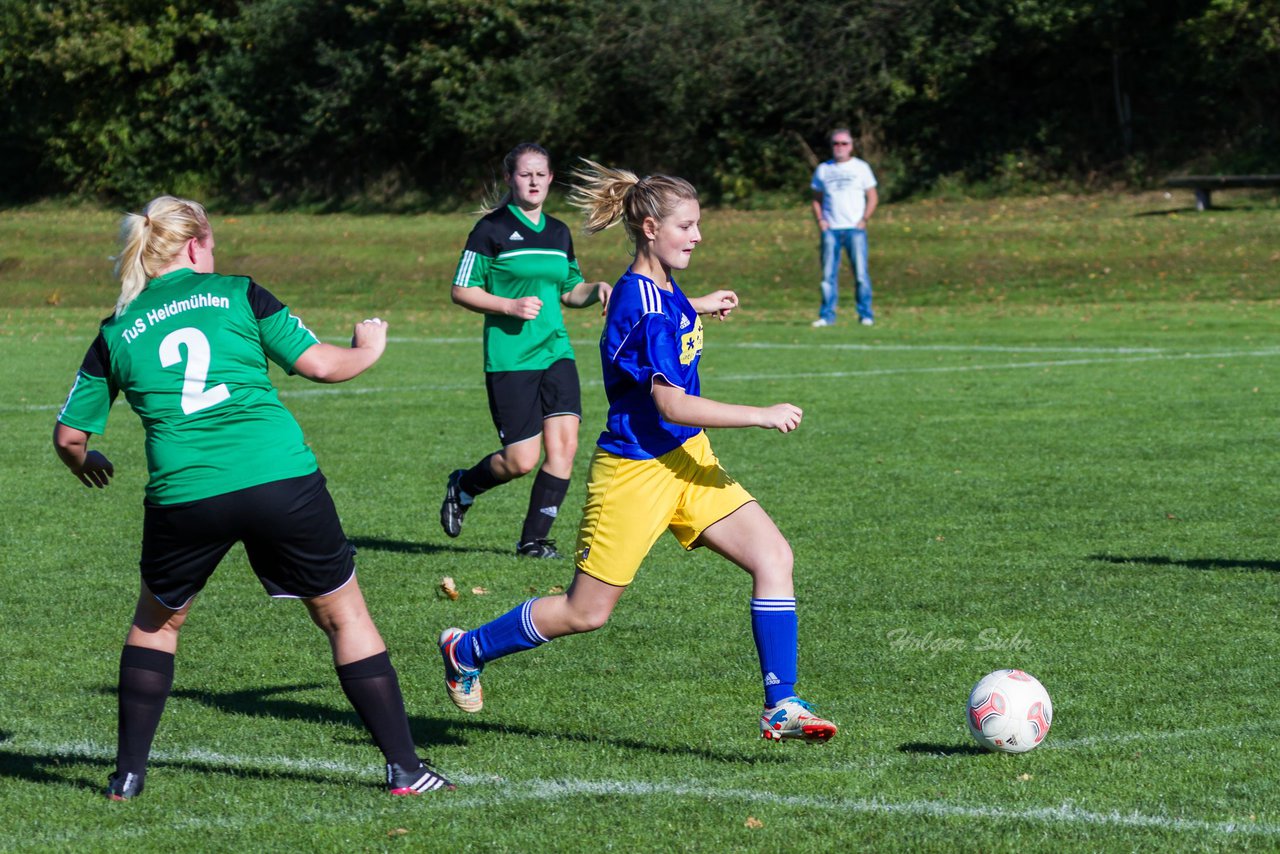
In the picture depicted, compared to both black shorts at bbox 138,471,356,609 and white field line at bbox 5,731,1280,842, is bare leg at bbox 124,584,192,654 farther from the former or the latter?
white field line at bbox 5,731,1280,842

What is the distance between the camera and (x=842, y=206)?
73.5ft

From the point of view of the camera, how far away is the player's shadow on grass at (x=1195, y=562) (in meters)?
7.89

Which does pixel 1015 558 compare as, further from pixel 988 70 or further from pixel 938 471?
pixel 988 70

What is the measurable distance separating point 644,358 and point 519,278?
12.6ft

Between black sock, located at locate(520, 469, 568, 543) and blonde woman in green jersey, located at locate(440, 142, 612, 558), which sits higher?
blonde woman in green jersey, located at locate(440, 142, 612, 558)

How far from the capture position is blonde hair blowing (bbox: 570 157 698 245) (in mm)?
5312

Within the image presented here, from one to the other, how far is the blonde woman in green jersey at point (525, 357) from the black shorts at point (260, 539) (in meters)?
4.08

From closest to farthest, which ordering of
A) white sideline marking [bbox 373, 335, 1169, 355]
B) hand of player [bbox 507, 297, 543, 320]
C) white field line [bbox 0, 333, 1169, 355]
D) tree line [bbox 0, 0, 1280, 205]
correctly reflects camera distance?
hand of player [bbox 507, 297, 543, 320] → white sideline marking [bbox 373, 335, 1169, 355] → white field line [bbox 0, 333, 1169, 355] → tree line [bbox 0, 0, 1280, 205]

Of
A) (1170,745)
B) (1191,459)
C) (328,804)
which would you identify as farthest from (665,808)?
(1191,459)

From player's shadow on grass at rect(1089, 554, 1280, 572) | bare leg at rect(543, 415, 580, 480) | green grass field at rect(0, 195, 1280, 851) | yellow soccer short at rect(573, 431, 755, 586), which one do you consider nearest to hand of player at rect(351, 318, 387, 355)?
yellow soccer short at rect(573, 431, 755, 586)

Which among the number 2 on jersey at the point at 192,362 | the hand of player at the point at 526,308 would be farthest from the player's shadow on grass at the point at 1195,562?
the number 2 on jersey at the point at 192,362

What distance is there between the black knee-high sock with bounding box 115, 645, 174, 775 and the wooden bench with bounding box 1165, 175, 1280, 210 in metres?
29.2

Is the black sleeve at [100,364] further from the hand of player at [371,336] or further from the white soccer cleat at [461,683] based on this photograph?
the white soccer cleat at [461,683]

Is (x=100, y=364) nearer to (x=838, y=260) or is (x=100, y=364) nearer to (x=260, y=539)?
(x=260, y=539)
